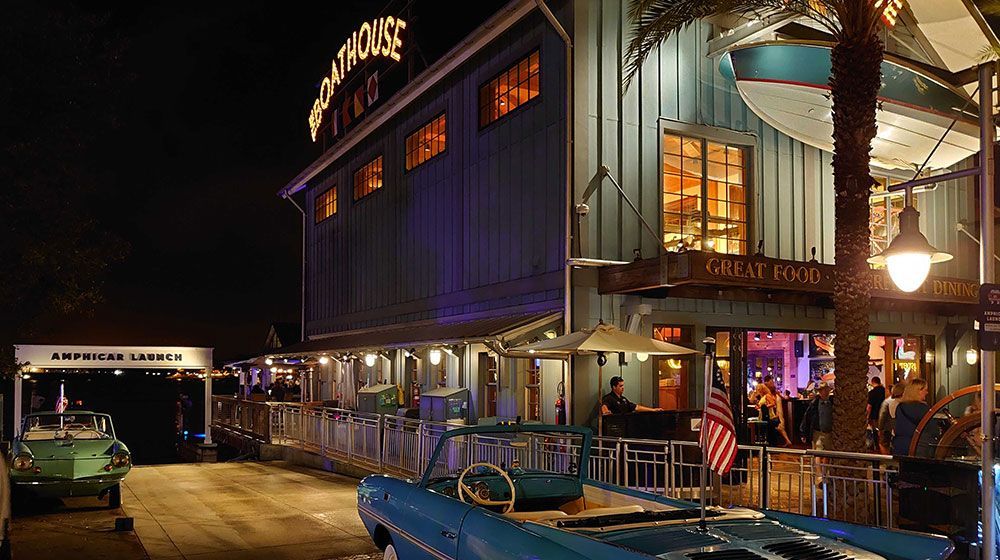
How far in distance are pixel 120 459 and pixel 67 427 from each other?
184 cm

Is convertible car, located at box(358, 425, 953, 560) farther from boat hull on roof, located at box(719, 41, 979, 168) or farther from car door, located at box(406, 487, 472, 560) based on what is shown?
boat hull on roof, located at box(719, 41, 979, 168)

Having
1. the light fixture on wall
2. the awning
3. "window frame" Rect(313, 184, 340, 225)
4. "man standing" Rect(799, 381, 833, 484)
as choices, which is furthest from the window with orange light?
"window frame" Rect(313, 184, 340, 225)

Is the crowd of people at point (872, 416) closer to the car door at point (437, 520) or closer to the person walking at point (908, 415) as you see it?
the person walking at point (908, 415)

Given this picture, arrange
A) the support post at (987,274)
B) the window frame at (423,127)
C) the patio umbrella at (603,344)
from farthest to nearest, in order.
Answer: the window frame at (423,127), the patio umbrella at (603,344), the support post at (987,274)

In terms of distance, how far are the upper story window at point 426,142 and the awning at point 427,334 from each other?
3.94 meters

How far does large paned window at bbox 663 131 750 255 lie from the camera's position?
16.4 m

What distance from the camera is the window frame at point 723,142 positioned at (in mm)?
16188

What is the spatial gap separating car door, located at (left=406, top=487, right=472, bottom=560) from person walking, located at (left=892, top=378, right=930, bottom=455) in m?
7.25

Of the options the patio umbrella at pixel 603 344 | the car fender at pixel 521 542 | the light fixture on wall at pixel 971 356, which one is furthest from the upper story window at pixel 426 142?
the car fender at pixel 521 542

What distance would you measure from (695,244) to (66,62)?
1046 centimetres

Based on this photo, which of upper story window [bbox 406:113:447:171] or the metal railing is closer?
the metal railing

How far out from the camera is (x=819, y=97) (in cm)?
1534

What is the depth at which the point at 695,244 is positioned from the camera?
16375 mm

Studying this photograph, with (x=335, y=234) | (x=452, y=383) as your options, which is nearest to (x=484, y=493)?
(x=452, y=383)
